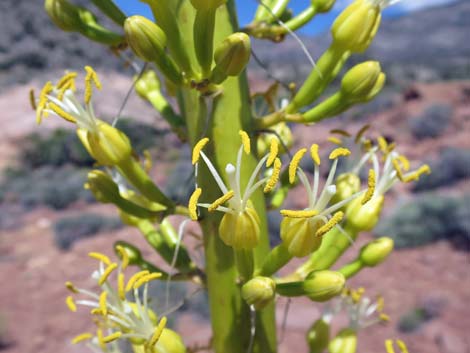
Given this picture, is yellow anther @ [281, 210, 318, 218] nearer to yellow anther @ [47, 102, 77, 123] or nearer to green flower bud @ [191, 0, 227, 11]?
green flower bud @ [191, 0, 227, 11]

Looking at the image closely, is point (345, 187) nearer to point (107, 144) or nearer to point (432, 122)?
point (107, 144)

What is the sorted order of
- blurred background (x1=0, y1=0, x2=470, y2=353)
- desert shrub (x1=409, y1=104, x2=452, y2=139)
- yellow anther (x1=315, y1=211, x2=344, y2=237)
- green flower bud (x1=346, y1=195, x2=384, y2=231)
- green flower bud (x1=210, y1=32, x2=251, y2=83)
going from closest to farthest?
yellow anther (x1=315, y1=211, x2=344, y2=237), green flower bud (x1=210, y1=32, x2=251, y2=83), green flower bud (x1=346, y1=195, x2=384, y2=231), blurred background (x1=0, y1=0, x2=470, y2=353), desert shrub (x1=409, y1=104, x2=452, y2=139)

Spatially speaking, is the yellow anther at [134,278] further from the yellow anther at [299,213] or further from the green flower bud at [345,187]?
the green flower bud at [345,187]

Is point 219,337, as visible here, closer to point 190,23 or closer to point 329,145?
point 190,23

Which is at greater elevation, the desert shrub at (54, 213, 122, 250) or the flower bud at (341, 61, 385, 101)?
the flower bud at (341, 61, 385, 101)

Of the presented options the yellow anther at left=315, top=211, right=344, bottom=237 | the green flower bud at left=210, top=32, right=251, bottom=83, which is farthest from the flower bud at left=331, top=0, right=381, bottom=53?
the yellow anther at left=315, top=211, right=344, bottom=237

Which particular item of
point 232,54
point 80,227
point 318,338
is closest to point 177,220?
point 80,227

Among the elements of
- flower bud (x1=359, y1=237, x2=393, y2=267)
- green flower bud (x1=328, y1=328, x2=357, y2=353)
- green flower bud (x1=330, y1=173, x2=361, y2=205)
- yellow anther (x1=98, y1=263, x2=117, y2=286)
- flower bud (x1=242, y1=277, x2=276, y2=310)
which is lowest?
green flower bud (x1=328, y1=328, x2=357, y2=353)
